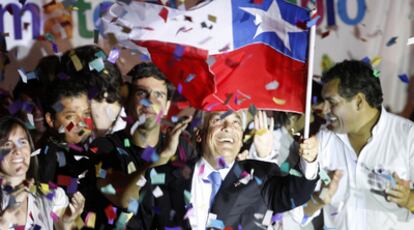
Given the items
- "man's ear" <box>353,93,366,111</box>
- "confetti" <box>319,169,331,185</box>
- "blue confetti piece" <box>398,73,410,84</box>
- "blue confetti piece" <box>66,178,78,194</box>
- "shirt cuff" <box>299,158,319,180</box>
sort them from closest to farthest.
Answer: "shirt cuff" <box>299,158,319,180</box>, "blue confetti piece" <box>66,178,78,194</box>, "confetti" <box>319,169,331,185</box>, "man's ear" <box>353,93,366,111</box>, "blue confetti piece" <box>398,73,410,84</box>

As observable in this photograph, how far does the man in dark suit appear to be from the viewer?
3.74 metres

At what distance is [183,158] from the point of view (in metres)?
4.04

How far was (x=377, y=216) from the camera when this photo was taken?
427 centimetres

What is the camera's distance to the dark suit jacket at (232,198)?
147 inches

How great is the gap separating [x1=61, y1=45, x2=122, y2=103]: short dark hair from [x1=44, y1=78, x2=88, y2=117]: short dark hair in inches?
2.1

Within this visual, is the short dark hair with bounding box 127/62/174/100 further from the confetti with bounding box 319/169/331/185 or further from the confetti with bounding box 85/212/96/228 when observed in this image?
the confetti with bounding box 319/169/331/185

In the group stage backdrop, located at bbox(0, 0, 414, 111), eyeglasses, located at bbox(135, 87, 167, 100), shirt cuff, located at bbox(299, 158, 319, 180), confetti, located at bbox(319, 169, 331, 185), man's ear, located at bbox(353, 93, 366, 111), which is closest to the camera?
shirt cuff, located at bbox(299, 158, 319, 180)

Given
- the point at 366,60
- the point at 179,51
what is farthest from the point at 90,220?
the point at 366,60

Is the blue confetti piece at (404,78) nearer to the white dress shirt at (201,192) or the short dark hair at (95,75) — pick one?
the white dress shirt at (201,192)

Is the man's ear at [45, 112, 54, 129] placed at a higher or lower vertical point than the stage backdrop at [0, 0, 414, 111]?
lower

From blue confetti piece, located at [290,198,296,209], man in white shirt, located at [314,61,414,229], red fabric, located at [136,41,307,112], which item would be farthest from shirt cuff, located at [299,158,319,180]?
man in white shirt, located at [314,61,414,229]

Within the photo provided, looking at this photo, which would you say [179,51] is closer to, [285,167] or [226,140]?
[226,140]

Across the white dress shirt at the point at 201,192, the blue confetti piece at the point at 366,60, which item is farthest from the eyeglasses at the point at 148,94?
the blue confetti piece at the point at 366,60

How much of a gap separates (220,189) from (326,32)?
145cm
